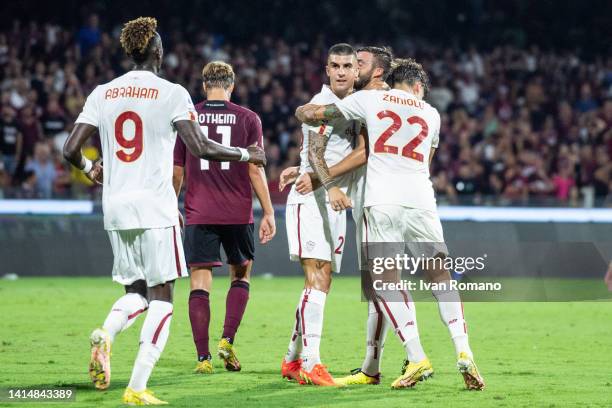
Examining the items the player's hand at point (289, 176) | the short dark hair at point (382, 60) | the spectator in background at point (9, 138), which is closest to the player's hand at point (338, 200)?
the player's hand at point (289, 176)

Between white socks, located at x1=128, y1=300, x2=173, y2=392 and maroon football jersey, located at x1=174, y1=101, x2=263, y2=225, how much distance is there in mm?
1998

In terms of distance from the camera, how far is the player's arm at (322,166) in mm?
7309

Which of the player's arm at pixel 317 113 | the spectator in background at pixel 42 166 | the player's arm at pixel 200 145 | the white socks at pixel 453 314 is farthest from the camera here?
the spectator in background at pixel 42 166

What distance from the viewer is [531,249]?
51.8 ft

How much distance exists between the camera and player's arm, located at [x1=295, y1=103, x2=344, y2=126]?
741cm

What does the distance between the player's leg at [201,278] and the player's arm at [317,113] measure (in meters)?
1.53

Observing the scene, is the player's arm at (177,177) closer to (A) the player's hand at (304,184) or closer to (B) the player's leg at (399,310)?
(A) the player's hand at (304,184)

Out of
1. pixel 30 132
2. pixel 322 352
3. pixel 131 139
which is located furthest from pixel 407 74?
pixel 30 132

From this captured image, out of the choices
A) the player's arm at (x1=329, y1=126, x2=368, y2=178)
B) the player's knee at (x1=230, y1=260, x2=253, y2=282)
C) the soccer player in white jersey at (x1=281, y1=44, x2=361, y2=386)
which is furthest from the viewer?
the player's knee at (x1=230, y1=260, x2=253, y2=282)

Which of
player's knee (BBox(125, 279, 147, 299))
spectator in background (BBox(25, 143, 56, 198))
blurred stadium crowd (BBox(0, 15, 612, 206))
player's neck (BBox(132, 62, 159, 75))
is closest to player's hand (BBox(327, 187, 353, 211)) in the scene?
player's knee (BBox(125, 279, 147, 299))

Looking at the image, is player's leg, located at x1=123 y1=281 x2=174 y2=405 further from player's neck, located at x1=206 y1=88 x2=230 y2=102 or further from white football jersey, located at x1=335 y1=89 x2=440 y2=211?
player's neck, located at x1=206 y1=88 x2=230 y2=102

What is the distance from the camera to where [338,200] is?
287 inches

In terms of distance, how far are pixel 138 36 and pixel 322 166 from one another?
5.21 feet

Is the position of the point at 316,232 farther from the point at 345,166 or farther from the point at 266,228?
the point at 266,228
